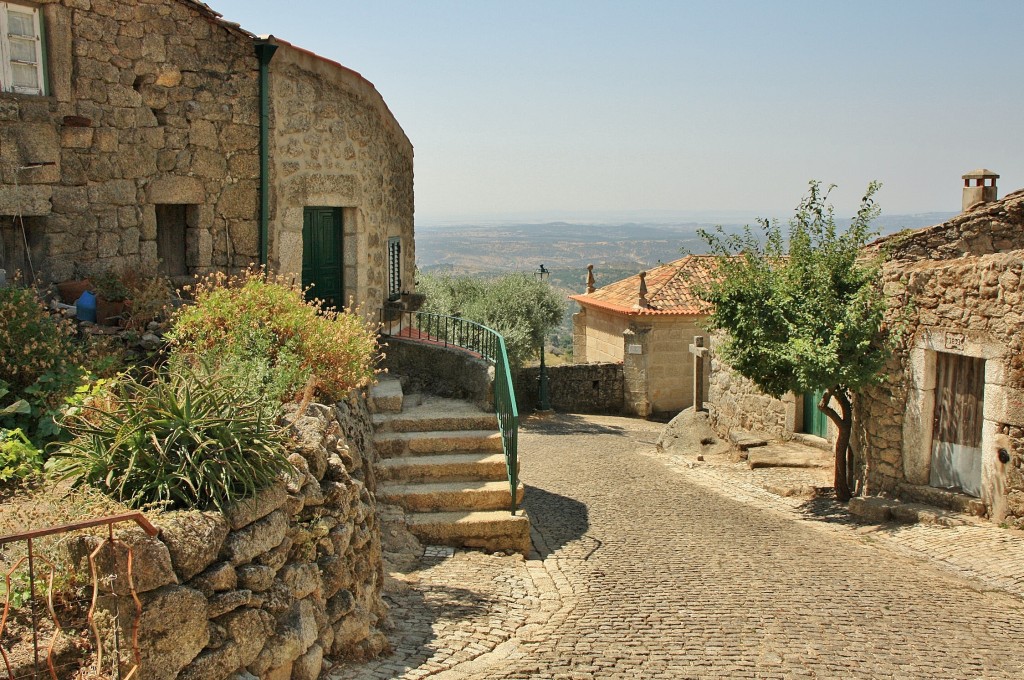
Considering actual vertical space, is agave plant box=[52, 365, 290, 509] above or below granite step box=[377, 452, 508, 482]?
above

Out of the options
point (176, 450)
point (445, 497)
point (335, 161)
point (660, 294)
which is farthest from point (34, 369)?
point (660, 294)

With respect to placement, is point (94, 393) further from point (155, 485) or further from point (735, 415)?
point (735, 415)

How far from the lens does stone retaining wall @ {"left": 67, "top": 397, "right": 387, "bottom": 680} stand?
438 cm

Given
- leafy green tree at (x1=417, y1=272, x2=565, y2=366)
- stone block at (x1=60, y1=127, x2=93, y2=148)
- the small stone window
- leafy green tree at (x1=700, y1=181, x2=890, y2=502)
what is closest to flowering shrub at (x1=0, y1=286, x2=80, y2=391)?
stone block at (x1=60, y1=127, x2=93, y2=148)

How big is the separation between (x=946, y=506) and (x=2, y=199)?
1072 centimetres

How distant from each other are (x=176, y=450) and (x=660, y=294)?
68.2ft

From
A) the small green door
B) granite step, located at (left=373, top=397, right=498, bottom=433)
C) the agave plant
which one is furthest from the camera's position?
the small green door

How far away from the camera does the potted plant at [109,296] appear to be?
28.7ft

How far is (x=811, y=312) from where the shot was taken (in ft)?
37.6

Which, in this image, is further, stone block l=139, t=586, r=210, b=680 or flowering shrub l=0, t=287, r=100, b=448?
flowering shrub l=0, t=287, r=100, b=448

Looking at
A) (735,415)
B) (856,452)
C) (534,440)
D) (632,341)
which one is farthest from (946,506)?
(632,341)

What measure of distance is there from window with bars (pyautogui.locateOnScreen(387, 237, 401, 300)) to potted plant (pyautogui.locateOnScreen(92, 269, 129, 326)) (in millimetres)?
4173

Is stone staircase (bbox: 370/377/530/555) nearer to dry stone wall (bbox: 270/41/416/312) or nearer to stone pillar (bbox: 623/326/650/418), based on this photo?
dry stone wall (bbox: 270/41/416/312)

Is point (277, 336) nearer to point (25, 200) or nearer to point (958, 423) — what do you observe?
point (25, 200)
